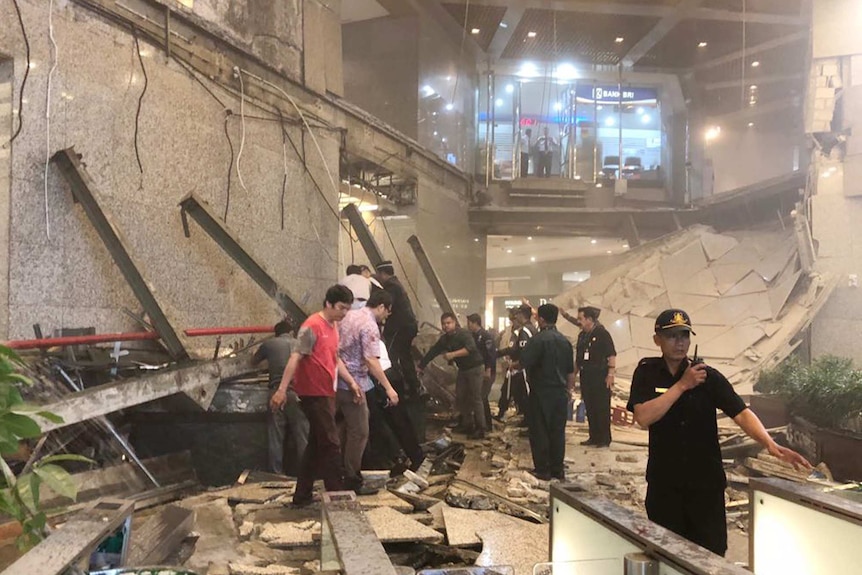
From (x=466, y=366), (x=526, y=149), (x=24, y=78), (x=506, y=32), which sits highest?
(x=506, y=32)

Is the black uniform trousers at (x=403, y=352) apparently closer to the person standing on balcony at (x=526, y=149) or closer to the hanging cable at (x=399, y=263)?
the hanging cable at (x=399, y=263)

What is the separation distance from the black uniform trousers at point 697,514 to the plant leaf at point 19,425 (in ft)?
8.25

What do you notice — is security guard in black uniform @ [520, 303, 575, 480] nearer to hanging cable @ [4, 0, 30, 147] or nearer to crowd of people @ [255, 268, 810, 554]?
crowd of people @ [255, 268, 810, 554]

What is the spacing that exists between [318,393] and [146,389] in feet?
4.31

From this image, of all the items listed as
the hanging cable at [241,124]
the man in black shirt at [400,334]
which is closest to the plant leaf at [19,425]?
the man in black shirt at [400,334]

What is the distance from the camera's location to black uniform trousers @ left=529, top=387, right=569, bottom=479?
5.92 metres

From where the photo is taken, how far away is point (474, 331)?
924cm

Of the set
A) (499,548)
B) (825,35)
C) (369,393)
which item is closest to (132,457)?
(369,393)

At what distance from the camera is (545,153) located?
55.7 ft

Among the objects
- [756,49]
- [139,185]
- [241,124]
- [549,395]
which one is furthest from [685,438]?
[756,49]

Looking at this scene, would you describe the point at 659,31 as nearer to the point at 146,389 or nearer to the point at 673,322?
the point at 673,322

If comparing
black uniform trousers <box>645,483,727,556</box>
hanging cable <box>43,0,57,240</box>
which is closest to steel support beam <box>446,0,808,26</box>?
hanging cable <box>43,0,57,240</box>

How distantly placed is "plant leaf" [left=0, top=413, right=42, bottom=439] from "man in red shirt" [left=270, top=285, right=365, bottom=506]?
2939 millimetres

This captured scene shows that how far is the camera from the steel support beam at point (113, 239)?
497cm
